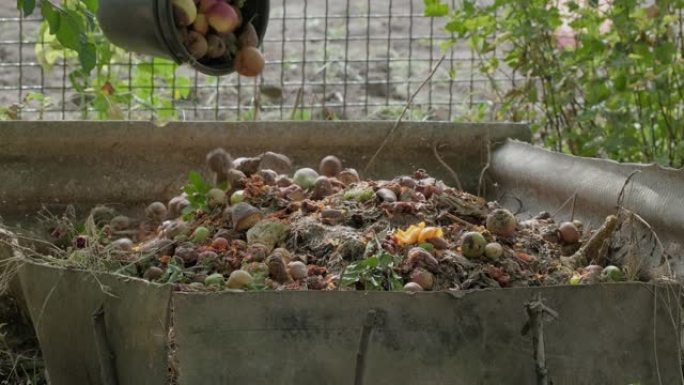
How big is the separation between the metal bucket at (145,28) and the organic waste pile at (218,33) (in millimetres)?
62

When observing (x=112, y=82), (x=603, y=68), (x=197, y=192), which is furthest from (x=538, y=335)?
(x=112, y=82)

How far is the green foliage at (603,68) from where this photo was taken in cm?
574

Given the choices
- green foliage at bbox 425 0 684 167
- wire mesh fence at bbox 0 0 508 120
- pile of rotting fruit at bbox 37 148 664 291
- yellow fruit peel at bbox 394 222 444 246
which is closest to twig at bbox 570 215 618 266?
pile of rotting fruit at bbox 37 148 664 291

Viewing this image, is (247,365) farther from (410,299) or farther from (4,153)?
(4,153)

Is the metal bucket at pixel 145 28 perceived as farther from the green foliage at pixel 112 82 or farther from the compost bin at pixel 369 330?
the green foliage at pixel 112 82

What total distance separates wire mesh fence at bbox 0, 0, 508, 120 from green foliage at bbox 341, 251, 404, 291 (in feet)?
9.13

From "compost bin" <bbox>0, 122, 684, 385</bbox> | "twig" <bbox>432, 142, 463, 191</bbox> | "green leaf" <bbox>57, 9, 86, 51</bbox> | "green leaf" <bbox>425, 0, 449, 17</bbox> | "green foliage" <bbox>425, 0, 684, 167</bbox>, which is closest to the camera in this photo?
"compost bin" <bbox>0, 122, 684, 385</bbox>

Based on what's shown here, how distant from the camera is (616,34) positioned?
5.99 meters

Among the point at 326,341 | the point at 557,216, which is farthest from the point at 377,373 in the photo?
the point at 557,216

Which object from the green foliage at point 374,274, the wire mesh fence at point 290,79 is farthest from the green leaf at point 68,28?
the wire mesh fence at point 290,79

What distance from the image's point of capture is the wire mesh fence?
21.1ft

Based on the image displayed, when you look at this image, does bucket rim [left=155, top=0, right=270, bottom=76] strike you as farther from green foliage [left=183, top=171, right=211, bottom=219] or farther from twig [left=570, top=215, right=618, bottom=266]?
twig [left=570, top=215, right=618, bottom=266]

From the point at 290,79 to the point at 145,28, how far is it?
193 inches

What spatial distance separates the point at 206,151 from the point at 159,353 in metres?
2.00
